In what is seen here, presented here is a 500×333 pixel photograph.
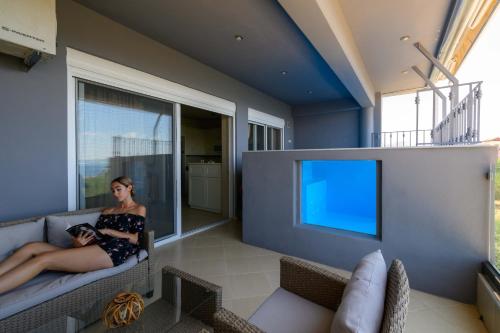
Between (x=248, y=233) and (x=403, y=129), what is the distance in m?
4.81

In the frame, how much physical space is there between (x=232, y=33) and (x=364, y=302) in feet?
9.92

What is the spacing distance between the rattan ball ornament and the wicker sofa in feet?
1.01

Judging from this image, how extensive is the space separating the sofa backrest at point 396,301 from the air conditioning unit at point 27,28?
→ 273cm

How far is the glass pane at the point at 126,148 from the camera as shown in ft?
8.05

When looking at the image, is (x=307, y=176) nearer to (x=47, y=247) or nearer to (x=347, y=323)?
(x=347, y=323)

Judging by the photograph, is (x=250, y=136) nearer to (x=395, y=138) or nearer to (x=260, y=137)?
(x=260, y=137)

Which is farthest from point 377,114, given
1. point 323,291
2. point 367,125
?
point 323,291

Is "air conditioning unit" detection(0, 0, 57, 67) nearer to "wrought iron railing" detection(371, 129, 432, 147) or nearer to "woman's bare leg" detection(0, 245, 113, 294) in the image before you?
"woman's bare leg" detection(0, 245, 113, 294)

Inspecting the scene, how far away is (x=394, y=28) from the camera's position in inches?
114

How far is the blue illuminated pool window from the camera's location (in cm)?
251

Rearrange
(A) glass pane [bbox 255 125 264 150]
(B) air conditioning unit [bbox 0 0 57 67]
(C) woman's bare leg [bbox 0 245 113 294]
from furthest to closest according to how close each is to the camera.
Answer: (A) glass pane [bbox 255 125 264 150] → (B) air conditioning unit [bbox 0 0 57 67] → (C) woman's bare leg [bbox 0 245 113 294]

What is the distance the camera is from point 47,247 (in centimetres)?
165

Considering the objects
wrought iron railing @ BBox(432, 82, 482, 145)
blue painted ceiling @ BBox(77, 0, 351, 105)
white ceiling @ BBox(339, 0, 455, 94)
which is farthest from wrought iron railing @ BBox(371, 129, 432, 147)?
wrought iron railing @ BBox(432, 82, 482, 145)

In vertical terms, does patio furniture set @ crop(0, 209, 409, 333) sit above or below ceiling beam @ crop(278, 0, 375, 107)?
below
